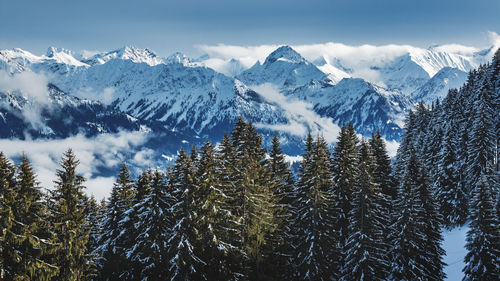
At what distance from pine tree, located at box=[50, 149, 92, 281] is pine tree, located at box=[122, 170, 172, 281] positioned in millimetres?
4169

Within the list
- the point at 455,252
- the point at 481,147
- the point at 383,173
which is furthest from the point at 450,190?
the point at 383,173

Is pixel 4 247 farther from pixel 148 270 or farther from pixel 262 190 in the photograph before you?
pixel 262 190

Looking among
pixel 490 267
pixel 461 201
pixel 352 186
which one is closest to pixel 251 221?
pixel 352 186

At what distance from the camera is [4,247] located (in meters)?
21.4

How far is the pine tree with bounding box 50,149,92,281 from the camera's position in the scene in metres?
24.5

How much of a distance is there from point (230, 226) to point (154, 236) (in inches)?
249

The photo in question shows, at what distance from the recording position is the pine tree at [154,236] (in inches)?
1112

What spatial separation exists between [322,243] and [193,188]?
12042 millimetres

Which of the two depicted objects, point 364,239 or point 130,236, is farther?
point 130,236

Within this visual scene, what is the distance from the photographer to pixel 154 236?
2884cm

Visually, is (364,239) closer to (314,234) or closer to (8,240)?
(314,234)

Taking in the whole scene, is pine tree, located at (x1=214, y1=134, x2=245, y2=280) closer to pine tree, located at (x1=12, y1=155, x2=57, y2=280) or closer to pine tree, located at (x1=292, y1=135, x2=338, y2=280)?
pine tree, located at (x1=292, y1=135, x2=338, y2=280)

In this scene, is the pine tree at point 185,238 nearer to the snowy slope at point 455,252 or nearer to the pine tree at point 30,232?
the pine tree at point 30,232

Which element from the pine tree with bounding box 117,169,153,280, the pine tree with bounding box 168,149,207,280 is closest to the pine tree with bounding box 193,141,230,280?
the pine tree with bounding box 168,149,207,280
